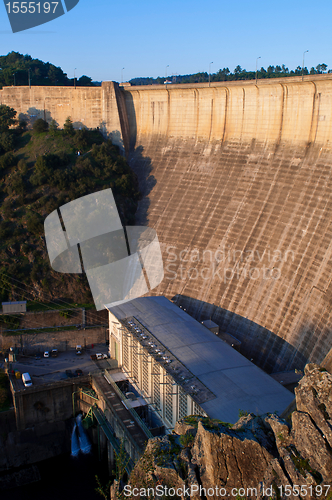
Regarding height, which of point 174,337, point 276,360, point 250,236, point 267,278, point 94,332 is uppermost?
point 250,236

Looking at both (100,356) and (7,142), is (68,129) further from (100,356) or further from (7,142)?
(100,356)

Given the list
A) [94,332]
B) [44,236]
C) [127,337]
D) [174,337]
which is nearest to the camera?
[174,337]

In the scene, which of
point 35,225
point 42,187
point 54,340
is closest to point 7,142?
point 42,187

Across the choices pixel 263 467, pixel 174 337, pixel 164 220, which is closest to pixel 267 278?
pixel 174 337

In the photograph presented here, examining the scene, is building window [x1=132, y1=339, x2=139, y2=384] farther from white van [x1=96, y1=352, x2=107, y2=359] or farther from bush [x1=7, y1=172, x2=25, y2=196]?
bush [x1=7, y1=172, x2=25, y2=196]

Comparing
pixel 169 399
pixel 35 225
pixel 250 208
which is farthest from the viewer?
pixel 35 225

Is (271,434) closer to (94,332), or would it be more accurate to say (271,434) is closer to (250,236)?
(250,236)

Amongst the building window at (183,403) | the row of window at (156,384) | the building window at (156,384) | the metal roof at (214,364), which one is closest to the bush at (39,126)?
the metal roof at (214,364)
